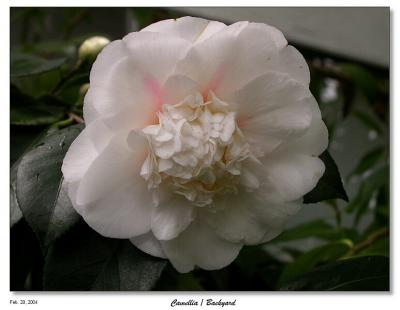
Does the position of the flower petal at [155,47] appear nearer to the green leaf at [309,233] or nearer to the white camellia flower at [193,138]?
the white camellia flower at [193,138]

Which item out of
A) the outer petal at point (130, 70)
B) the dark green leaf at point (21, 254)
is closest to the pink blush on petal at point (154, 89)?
the outer petal at point (130, 70)

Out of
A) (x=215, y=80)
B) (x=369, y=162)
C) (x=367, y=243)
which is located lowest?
(x=369, y=162)

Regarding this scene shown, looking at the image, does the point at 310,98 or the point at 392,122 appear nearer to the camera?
the point at 310,98

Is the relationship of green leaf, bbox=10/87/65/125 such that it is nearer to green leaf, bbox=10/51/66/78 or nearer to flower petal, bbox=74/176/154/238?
green leaf, bbox=10/51/66/78

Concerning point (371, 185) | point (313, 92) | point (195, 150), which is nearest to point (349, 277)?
point (195, 150)

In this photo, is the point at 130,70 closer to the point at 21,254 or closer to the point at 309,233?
the point at 21,254

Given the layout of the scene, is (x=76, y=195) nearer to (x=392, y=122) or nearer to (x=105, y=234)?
(x=105, y=234)
